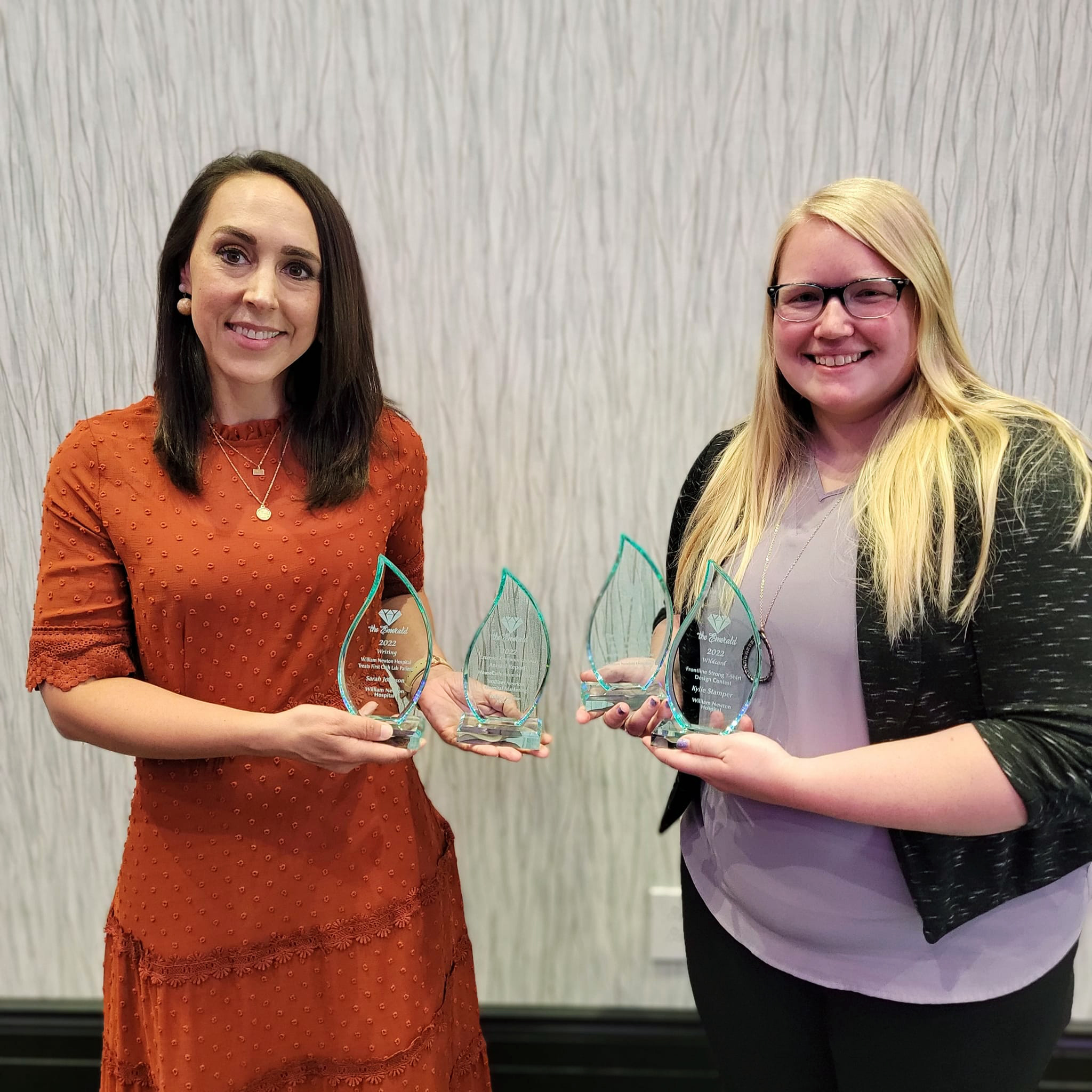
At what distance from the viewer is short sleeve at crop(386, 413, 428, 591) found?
3.83ft

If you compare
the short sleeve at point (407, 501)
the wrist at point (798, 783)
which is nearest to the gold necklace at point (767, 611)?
the wrist at point (798, 783)

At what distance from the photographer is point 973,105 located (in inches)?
56.2

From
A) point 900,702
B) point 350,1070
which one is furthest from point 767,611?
point 350,1070

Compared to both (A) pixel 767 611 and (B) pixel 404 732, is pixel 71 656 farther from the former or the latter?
(A) pixel 767 611

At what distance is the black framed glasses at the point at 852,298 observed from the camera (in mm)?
903

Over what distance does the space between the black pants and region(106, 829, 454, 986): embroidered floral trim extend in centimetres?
43

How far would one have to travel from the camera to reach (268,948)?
106 cm

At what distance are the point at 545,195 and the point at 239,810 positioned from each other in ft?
3.82

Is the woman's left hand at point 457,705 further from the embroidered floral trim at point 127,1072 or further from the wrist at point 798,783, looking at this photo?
the embroidered floral trim at point 127,1072

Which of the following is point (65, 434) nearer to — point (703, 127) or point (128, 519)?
point (128, 519)

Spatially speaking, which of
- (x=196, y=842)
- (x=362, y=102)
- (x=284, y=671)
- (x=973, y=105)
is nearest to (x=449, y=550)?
(x=284, y=671)

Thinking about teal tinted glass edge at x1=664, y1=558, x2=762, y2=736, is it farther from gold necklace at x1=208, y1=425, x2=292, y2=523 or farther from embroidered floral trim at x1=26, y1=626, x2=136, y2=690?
embroidered floral trim at x1=26, y1=626, x2=136, y2=690

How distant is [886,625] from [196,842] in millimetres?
897

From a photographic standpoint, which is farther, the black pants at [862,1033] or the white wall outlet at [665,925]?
the white wall outlet at [665,925]
